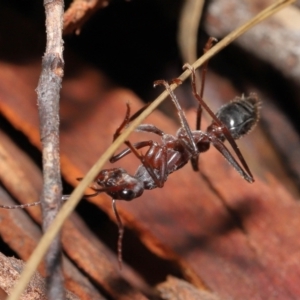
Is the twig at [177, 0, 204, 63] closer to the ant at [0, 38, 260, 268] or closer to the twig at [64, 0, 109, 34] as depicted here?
the ant at [0, 38, 260, 268]

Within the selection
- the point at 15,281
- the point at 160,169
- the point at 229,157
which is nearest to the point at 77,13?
the point at 160,169

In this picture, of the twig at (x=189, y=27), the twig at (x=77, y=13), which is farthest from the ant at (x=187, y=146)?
the twig at (x=77, y=13)

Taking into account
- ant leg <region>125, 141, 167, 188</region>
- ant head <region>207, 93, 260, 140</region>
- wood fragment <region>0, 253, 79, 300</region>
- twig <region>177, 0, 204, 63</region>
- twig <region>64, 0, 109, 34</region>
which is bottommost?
wood fragment <region>0, 253, 79, 300</region>

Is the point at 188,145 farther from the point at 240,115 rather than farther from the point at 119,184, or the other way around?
the point at 119,184

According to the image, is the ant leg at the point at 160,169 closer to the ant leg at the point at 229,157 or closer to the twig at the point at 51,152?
the ant leg at the point at 229,157

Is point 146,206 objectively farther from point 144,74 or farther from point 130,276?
point 144,74

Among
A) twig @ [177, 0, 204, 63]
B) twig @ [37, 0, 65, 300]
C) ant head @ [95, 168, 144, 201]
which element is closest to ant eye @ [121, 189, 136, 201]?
ant head @ [95, 168, 144, 201]

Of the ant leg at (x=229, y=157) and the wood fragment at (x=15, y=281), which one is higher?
the ant leg at (x=229, y=157)
